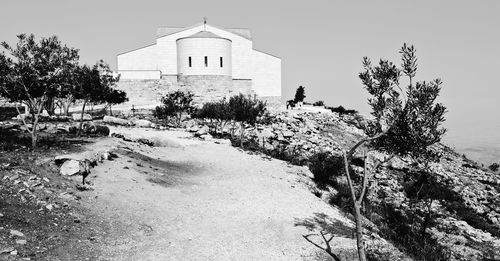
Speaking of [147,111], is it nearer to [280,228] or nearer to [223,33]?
[223,33]

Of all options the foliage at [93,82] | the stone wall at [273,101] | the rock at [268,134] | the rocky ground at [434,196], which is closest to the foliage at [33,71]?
the foliage at [93,82]

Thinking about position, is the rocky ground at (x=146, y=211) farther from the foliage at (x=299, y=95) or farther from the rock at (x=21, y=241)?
the foliage at (x=299, y=95)

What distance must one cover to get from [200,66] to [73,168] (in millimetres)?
36086

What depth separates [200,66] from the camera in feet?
156

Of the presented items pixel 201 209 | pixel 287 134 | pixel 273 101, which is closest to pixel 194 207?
pixel 201 209

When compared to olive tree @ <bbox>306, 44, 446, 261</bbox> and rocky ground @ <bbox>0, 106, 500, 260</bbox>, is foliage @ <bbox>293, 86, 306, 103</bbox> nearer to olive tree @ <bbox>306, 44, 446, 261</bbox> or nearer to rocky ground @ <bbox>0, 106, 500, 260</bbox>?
rocky ground @ <bbox>0, 106, 500, 260</bbox>

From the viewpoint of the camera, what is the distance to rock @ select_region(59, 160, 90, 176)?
12.7 meters

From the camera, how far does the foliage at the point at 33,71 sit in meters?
15.2

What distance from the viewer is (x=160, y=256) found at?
29.8ft

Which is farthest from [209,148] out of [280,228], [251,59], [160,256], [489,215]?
[251,59]

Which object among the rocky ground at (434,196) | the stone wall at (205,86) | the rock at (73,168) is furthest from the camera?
the stone wall at (205,86)

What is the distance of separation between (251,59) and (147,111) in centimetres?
1899

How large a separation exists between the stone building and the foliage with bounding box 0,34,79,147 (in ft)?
98.1

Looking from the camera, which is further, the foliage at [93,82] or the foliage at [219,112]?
Answer: the foliage at [219,112]
